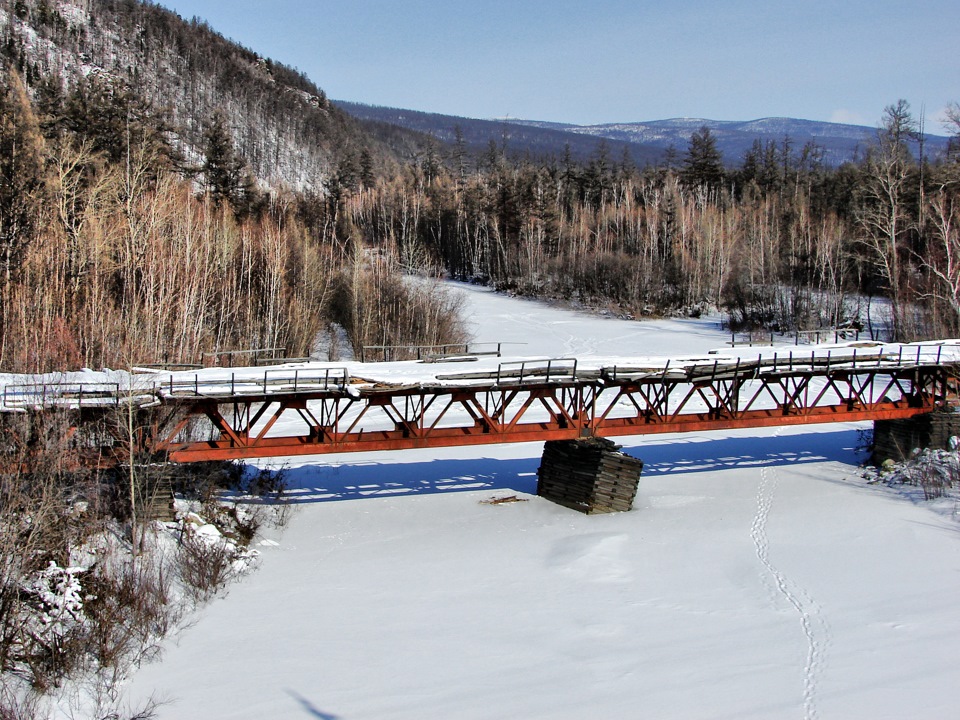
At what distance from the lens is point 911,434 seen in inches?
1174

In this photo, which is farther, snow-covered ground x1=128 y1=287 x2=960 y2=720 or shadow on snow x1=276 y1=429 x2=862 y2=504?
shadow on snow x1=276 y1=429 x2=862 y2=504

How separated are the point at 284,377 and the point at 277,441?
207 cm

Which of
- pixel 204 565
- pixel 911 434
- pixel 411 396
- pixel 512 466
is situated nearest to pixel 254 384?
pixel 204 565

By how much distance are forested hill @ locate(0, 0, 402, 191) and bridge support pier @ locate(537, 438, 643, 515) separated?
10106cm

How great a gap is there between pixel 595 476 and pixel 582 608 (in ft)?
21.9

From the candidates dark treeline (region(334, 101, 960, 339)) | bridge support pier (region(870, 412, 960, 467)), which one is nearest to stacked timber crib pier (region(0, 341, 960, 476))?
bridge support pier (region(870, 412, 960, 467))

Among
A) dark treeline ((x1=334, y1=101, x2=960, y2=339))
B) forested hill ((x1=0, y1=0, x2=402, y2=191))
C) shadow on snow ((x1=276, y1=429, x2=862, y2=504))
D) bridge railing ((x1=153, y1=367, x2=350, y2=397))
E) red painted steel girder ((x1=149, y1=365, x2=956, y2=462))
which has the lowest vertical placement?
shadow on snow ((x1=276, y1=429, x2=862, y2=504))

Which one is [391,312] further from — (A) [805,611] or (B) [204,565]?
(A) [805,611]

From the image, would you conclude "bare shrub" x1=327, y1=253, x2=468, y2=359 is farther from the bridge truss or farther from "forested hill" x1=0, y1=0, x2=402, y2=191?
"forested hill" x1=0, y1=0, x2=402, y2=191

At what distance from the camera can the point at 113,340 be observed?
32.9 meters

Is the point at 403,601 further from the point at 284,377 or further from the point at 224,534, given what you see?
the point at 284,377

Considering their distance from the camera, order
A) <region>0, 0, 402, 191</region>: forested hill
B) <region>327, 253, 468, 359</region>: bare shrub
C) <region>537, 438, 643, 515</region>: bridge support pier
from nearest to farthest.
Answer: <region>537, 438, 643, 515</region>: bridge support pier, <region>327, 253, 468, 359</region>: bare shrub, <region>0, 0, 402, 191</region>: forested hill

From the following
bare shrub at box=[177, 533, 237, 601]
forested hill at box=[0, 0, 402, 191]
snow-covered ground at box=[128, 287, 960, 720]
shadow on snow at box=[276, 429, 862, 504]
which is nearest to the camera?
snow-covered ground at box=[128, 287, 960, 720]

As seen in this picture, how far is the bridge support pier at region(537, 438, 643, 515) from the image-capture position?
2516cm
